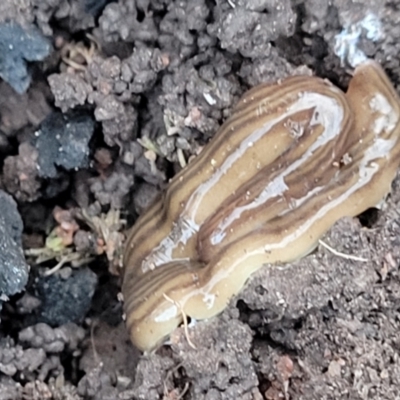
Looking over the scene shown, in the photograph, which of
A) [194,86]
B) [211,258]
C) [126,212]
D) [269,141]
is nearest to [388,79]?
[269,141]

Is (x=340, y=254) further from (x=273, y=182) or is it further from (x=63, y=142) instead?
(x=63, y=142)

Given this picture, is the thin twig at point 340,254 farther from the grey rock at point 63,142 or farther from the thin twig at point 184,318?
the grey rock at point 63,142

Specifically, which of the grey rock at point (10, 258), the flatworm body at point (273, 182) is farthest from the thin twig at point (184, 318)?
the grey rock at point (10, 258)

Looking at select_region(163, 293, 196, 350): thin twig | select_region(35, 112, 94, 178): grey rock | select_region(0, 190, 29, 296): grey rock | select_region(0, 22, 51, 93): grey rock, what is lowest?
select_region(163, 293, 196, 350): thin twig

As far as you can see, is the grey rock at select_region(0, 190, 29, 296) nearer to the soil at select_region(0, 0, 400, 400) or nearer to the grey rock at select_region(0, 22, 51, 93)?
the soil at select_region(0, 0, 400, 400)

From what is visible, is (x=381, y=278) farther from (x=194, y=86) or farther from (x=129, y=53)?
(x=129, y=53)

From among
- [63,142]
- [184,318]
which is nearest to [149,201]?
[63,142]

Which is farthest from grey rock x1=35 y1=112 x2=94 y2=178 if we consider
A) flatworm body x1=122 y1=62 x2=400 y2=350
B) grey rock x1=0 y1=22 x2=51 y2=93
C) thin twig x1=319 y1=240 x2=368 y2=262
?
thin twig x1=319 y1=240 x2=368 y2=262

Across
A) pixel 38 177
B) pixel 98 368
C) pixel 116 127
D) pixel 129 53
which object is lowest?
pixel 98 368
